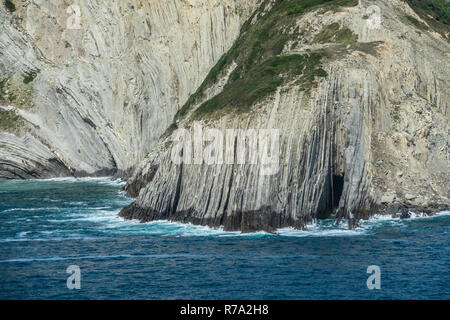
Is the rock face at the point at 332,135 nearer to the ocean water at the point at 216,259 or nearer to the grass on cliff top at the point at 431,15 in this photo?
the ocean water at the point at 216,259

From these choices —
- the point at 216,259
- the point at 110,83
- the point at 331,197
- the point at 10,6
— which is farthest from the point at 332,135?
the point at 10,6

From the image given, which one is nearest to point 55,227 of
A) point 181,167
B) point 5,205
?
point 181,167

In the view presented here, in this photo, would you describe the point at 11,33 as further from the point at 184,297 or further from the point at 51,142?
the point at 184,297

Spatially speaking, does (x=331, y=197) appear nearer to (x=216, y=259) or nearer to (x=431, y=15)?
(x=216, y=259)

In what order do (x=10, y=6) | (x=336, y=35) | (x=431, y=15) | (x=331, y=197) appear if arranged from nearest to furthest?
(x=331, y=197)
(x=336, y=35)
(x=431, y=15)
(x=10, y=6)

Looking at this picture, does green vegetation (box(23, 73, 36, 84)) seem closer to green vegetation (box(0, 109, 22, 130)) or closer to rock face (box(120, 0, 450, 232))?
green vegetation (box(0, 109, 22, 130))

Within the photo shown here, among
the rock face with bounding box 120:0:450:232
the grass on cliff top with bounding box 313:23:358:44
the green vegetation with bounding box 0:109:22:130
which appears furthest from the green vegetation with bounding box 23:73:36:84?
the grass on cliff top with bounding box 313:23:358:44

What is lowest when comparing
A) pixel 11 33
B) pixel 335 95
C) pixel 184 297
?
pixel 184 297
